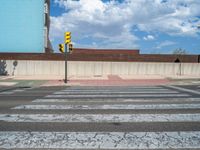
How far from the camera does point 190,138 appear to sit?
5961 mm

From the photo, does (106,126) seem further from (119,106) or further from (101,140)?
(119,106)

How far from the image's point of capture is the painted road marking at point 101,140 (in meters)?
5.47

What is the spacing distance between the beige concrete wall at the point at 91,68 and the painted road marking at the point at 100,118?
24.7 meters

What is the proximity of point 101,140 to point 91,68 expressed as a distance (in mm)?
27504

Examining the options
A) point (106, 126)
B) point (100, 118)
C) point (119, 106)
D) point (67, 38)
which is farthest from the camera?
point (67, 38)

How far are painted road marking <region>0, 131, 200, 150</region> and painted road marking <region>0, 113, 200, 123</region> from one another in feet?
4.32

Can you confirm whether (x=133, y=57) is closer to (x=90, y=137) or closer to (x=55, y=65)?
(x=55, y=65)

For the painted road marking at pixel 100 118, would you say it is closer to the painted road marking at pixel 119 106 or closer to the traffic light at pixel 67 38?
the painted road marking at pixel 119 106

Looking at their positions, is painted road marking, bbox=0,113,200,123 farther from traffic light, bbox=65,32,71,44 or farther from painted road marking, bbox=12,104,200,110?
traffic light, bbox=65,32,71,44

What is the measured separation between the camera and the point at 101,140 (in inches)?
230

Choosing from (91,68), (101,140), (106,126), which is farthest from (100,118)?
(91,68)

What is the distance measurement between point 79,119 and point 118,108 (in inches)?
85.6

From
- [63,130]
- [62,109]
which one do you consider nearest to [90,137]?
[63,130]

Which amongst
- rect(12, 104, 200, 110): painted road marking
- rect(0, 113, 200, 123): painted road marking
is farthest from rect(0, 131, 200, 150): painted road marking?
rect(12, 104, 200, 110): painted road marking
